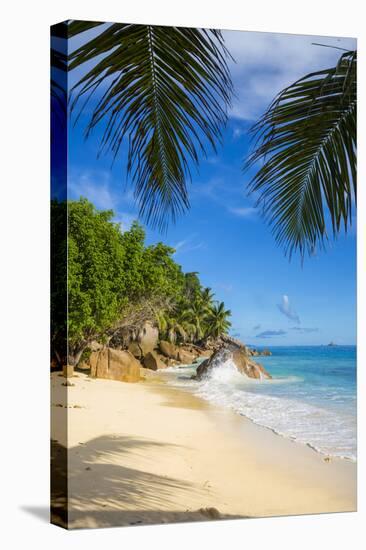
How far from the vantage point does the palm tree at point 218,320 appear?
7871 mm

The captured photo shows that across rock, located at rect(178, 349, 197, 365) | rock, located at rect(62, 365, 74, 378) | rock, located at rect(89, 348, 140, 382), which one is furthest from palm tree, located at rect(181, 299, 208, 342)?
rock, located at rect(62, 365, 74, 378)

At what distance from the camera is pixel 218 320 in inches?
312

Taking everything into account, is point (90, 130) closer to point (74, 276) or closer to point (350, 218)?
point (74, 276)

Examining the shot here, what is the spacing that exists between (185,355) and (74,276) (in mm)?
1107

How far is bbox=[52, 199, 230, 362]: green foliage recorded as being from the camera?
741 centimetres

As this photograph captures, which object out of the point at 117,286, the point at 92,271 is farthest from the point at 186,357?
the point at 92,271

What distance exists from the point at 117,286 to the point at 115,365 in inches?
23.5

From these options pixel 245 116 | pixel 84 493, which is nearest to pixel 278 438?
pixel 84 493

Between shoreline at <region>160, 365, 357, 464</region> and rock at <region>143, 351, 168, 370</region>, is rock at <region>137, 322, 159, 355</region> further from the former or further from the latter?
shoreline at <region>160, 365, 357, 464</region>

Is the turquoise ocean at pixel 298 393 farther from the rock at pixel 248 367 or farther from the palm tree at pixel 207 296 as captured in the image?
the palm tree at pixel 207 296

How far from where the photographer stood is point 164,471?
7.53m

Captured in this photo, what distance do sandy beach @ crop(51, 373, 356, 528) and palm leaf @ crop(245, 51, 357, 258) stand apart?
59.5 inches

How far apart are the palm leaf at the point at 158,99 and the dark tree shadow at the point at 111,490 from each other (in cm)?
170

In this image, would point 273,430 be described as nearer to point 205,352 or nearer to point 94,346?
point 205,352
